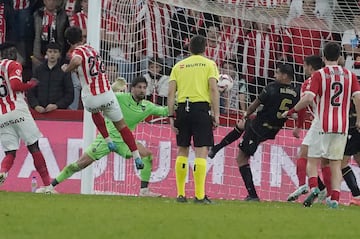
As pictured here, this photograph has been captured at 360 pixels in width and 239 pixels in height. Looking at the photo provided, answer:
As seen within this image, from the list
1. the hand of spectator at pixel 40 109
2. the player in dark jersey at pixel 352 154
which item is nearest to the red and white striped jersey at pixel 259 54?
the player in dark jersey at pixel 352 154

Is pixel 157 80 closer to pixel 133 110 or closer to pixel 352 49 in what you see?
pixel 133 110

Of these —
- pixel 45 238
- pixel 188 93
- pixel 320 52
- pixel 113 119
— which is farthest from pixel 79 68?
pixel 45 238

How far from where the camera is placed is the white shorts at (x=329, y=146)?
14148 millimetres

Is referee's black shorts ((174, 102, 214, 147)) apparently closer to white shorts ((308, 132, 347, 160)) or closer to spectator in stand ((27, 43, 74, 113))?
white shorts ((308, 132, 347, 160))

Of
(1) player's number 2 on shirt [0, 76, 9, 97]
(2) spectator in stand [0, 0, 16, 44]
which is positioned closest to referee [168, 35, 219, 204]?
(1) player's number 2 on shirt [0, 76, 9, 97]

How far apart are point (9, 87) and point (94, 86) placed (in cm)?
125

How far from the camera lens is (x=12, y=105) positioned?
16.1 meters

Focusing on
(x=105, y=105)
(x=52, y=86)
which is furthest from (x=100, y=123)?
(x=52, y=86)

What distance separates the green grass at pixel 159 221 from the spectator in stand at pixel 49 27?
7.16m

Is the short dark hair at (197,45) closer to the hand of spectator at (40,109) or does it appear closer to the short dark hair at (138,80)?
the short dark hair at (138,80)

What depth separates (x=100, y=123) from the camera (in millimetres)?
16125

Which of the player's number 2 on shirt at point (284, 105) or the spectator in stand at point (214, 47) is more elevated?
the spectator in stand at point (214, 47)

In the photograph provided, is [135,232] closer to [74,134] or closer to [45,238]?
[45,238]

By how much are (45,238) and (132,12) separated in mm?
9592
